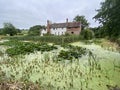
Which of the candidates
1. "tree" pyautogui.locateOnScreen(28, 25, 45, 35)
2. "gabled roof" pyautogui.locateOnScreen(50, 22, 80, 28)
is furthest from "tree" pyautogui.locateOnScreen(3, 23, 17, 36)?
"gabled roof" pyautogui.locateOnScreen(50, 22, 80, 28)

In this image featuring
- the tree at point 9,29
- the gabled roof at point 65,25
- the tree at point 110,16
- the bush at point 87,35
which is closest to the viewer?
the tree at point 110,16

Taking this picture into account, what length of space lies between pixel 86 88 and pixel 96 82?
911 mm

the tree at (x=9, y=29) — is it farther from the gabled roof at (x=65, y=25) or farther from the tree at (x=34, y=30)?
the gabled roof at (x=65, y=25)

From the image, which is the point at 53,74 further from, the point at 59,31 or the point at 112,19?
the point at 59,31

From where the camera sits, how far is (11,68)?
936cm

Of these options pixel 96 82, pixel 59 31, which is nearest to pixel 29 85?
pixel 96 82

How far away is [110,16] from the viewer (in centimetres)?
1346

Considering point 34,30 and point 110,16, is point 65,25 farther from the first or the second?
point 110,16

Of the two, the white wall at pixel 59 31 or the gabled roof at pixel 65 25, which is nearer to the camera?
the gabled roof at pixel 65 25

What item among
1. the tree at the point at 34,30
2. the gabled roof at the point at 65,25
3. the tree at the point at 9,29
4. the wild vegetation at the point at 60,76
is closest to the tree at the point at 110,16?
the wild vegetation at the point at 60,76

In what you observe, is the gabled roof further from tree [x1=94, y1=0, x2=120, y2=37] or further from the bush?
tree [x1=94, y1=0, x2=120, y2=37]

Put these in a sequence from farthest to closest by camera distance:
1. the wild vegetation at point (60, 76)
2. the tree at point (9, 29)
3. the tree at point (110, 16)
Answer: the tree at point (9, 29) → the tree at point (110, 16) → the wild vegetation at point (60, 76)

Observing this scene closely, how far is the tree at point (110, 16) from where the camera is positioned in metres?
12.8

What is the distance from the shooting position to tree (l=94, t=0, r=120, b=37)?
12.8 meters
